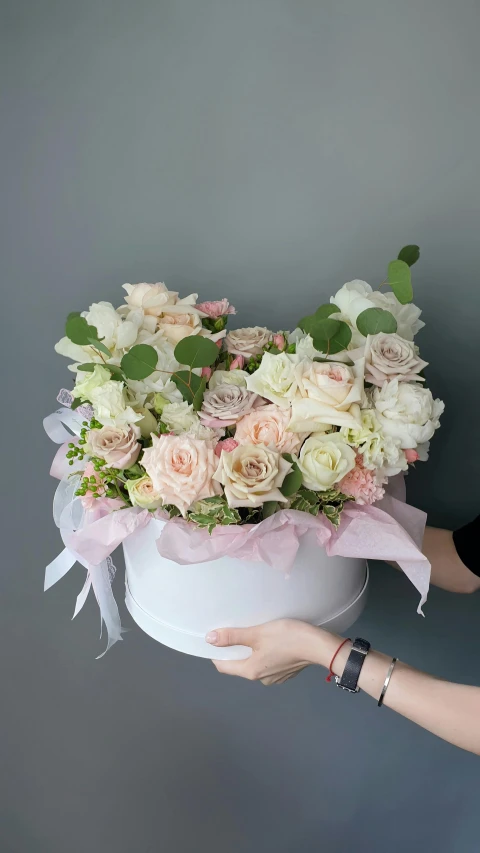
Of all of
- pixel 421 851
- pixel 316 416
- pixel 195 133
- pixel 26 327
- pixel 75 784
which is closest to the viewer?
pixel 316 416

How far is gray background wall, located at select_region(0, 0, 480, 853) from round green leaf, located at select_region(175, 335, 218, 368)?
1.38ft

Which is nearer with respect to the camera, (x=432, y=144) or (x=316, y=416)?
(x=316, y=416)

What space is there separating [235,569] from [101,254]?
0.66m

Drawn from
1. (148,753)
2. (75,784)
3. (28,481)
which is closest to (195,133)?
(28,481)

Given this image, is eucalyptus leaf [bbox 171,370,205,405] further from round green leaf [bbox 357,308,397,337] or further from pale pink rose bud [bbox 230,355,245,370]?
round green leaf [bbox 357,308,397,337]

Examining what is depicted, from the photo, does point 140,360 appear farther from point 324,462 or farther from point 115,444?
point 324,462

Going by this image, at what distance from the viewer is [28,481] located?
1308 millimetres

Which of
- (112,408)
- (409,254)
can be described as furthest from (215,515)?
(409,254)

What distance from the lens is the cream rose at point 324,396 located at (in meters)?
0.73

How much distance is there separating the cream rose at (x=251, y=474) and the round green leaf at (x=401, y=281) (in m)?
0.25

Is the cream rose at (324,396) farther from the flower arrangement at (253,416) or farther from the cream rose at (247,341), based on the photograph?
the cream rose at (247,341)

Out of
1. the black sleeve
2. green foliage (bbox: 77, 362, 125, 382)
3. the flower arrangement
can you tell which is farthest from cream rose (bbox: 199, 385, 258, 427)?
the black sleeve

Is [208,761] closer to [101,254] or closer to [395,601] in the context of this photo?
[395,601]

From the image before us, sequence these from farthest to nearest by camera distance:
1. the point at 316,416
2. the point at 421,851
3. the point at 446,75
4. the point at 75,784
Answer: the point at 75,784
the point at 421,851
the point at 446,75
the point at 316,416
